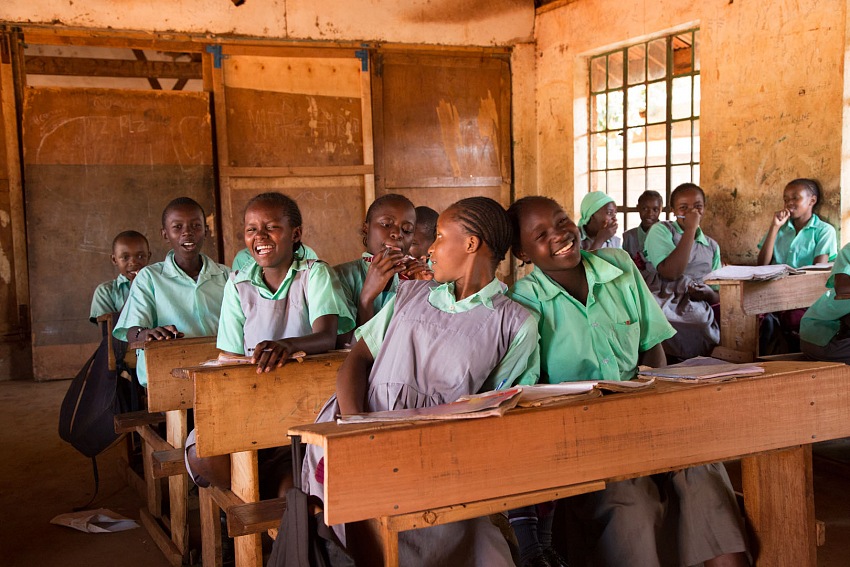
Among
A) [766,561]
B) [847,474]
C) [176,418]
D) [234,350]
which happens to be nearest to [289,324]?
[234,350]

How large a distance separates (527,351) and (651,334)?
48 cm

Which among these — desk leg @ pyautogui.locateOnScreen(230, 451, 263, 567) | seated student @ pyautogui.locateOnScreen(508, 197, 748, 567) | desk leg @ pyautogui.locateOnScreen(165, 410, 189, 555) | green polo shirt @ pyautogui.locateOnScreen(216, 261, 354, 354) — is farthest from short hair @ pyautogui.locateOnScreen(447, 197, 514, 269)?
desk leg @ pyautogui.locateOnScreen(165, 410, 189, 555)

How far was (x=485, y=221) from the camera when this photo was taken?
6.96 feet

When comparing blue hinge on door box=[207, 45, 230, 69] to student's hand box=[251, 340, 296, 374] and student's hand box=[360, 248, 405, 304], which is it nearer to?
student's hand box=[360, 248, 405, 304]

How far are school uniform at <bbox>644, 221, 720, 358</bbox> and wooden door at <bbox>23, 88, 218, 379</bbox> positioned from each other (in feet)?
12.6

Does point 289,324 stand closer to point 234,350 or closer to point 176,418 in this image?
point 234,350

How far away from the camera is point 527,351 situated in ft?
6.39

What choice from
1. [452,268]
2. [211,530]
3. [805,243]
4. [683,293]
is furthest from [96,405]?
[805,243]

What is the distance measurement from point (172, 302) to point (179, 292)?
54 mm

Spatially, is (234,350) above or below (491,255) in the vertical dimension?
below

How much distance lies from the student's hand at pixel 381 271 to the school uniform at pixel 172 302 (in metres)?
1.12

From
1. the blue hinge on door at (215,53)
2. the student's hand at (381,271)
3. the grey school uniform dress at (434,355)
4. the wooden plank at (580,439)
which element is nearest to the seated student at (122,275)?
the student's hand at (381,271)

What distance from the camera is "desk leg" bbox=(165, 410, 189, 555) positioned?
9.74 ft

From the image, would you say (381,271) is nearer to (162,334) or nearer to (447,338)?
(447,338)
